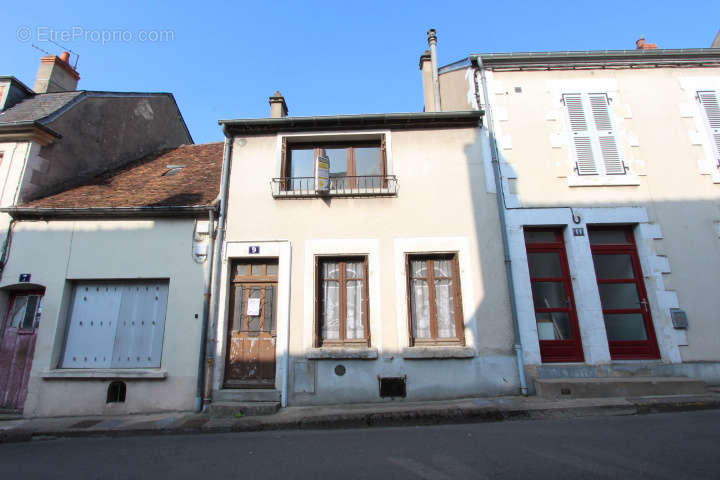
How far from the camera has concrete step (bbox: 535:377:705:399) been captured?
5090mm

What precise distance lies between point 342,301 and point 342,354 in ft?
2.92

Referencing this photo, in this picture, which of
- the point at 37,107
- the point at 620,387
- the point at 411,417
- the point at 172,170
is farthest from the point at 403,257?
the point at 37,107

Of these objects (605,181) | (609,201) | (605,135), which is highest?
(605,135)

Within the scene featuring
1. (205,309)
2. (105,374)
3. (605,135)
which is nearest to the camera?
(105,374)

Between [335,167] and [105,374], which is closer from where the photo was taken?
[105,374]

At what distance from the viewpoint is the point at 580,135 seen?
21.4ft

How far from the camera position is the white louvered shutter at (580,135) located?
6.37m

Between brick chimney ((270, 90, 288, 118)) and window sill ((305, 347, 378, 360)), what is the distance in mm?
5140

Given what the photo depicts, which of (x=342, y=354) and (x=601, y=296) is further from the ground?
(x=601, y=296)

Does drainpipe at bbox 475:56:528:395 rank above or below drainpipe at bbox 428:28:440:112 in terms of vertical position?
below

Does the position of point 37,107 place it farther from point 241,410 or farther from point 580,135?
point 580,135

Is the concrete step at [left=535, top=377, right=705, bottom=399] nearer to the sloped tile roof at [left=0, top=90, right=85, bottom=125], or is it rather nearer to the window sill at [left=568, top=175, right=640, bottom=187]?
the window sill at [left=568, top=175, right=640, bottom=187]

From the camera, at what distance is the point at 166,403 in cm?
561

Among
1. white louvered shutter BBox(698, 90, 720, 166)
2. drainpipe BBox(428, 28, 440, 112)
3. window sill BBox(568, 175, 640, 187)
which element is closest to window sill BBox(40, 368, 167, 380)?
drainpipe BBox(428, 28, 440, 112)
